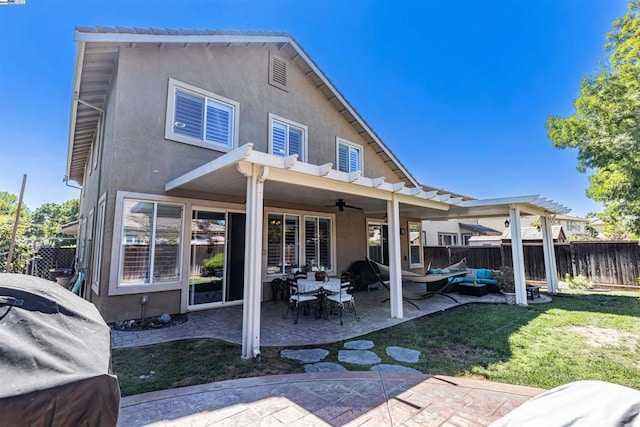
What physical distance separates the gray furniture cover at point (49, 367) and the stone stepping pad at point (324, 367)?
2.72 metres

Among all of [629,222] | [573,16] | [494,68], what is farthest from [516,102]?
[629,222]

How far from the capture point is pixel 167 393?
3.21 meters

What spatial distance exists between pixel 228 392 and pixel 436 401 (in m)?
2.23

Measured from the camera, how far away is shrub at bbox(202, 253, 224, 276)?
731 centimetres

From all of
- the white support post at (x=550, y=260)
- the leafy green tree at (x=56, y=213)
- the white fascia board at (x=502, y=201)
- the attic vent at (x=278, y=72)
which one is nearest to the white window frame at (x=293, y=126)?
the attic vent at (x=278, y=72)

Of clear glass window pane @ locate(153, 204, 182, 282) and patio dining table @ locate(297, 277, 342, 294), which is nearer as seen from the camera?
patio dining table @ locate(297, 277, 342, 294)

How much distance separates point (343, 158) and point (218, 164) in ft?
22.3

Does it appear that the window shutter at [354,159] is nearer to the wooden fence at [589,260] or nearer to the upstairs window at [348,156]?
the upstairs window at [348,156]

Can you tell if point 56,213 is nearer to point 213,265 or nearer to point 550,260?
point 213,265

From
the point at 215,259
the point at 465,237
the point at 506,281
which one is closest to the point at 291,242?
the point at 215,259

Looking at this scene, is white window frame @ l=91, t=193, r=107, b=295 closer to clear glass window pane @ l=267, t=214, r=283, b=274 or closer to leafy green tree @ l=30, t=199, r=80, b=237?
clear glass window pane @ l=267, t=214, r=283, b=274

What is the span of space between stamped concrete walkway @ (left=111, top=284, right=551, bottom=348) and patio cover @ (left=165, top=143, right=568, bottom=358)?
75cm

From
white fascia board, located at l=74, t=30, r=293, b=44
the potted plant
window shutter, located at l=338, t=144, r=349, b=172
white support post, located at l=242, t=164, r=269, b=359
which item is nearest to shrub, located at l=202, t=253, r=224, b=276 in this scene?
white support post, located at l=242, t=164, r=269, b=359

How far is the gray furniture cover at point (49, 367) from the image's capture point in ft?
3.98
